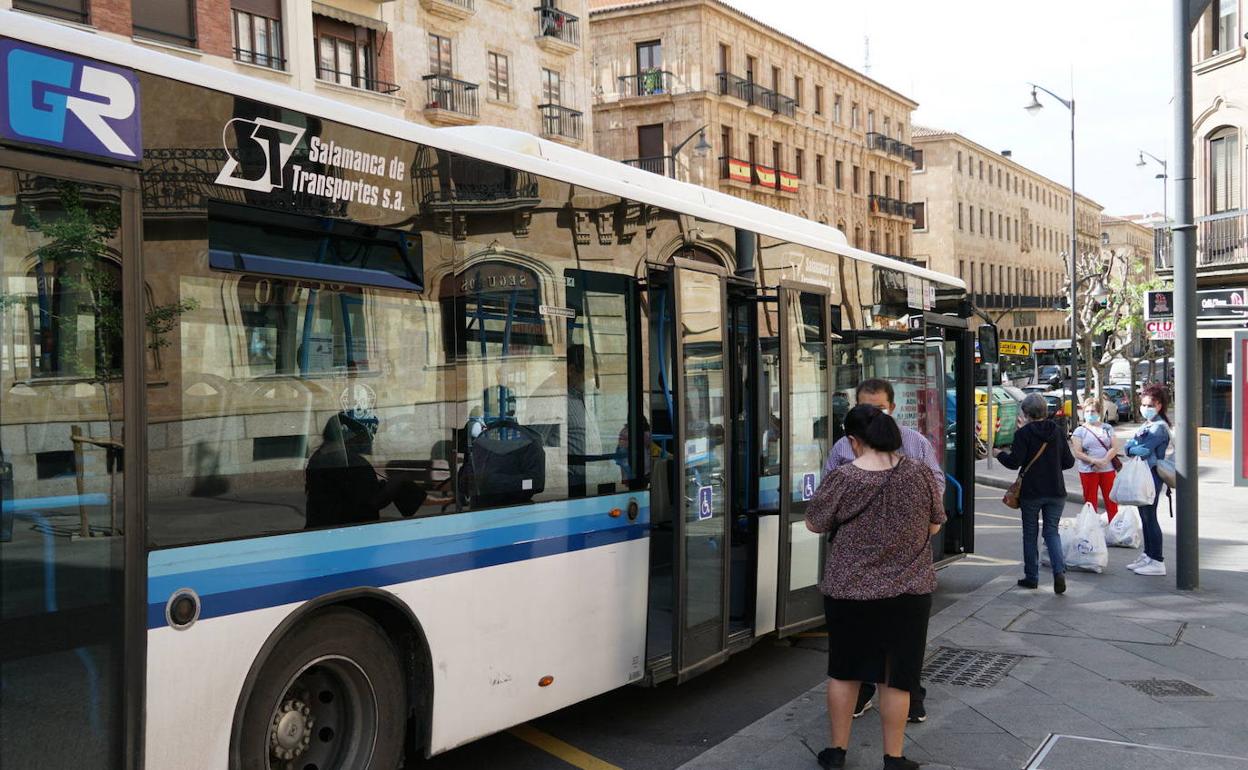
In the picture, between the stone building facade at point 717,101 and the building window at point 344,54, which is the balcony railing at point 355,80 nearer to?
the building window at point 344,54

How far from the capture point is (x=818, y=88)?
2506 inches

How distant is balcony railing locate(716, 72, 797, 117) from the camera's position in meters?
53.6

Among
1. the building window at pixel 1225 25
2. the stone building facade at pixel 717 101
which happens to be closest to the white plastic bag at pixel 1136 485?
the building window at pixel 1225 25

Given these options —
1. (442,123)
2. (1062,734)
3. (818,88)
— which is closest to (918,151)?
(818,88)

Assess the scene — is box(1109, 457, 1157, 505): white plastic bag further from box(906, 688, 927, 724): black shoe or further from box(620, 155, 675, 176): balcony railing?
box(620, 155, 675, 176): balcony railing

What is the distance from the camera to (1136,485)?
10.9 metres

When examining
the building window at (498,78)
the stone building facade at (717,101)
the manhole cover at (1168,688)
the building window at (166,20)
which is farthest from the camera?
the stone building facade at (717,101)

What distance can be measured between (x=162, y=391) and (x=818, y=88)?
63.2 meters

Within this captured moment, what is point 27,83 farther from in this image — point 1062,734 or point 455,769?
point 1062,734

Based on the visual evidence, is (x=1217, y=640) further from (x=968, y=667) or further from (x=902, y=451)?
(x=902, y=451)

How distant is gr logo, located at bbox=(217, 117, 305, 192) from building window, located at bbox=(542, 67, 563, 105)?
3397 centimetres

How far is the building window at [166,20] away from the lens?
75.5 ft

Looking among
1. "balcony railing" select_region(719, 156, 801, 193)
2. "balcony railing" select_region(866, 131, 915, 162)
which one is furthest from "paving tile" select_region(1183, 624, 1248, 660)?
"balcony railing" select_region(866, 131, 915, 162)

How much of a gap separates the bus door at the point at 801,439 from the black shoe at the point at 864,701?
1085 mm
